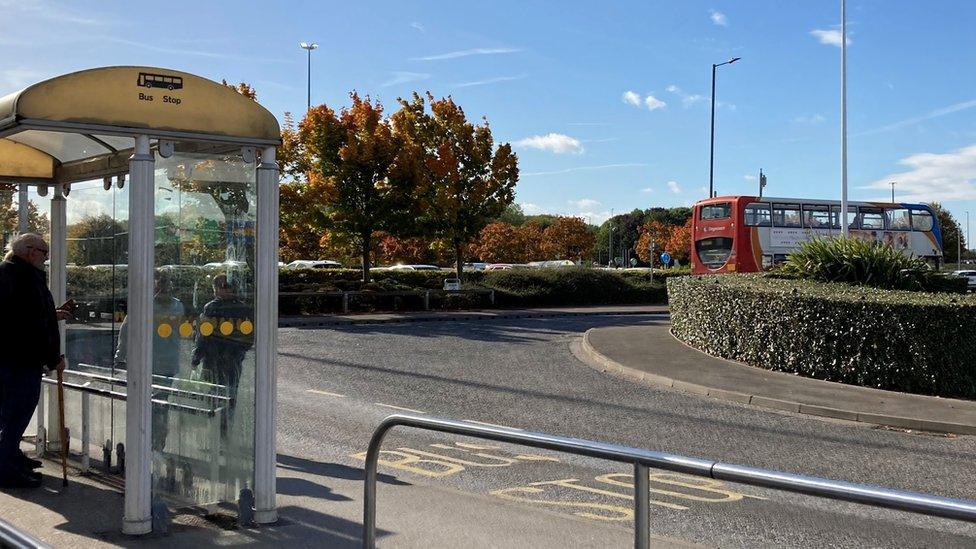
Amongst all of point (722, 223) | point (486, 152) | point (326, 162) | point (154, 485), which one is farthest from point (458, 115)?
point (154, 485)

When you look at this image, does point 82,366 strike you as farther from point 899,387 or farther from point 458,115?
point 458,115

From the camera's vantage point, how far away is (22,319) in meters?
5.98

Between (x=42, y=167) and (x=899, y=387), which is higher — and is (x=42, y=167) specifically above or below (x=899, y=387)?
above

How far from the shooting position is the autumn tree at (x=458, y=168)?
31.6 meters

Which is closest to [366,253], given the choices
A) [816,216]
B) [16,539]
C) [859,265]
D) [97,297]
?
[816,216]

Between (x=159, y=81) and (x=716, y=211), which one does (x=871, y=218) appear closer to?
(x=716, y=211)

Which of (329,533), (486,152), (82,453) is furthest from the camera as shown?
(486,152)

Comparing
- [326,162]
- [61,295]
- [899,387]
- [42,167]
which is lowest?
[899,387]

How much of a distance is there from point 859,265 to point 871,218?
55.7ft

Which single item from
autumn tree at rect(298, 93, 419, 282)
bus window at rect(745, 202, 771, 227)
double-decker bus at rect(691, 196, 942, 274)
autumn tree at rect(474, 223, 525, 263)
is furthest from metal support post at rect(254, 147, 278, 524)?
autumn tree at rect(474, 223, 525, 263)

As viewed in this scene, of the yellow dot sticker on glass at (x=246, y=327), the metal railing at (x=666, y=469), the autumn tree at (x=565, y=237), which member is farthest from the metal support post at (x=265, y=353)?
the autumn tree at (x=565, y=237)

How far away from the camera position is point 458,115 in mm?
33500

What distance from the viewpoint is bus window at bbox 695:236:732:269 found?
102 ft

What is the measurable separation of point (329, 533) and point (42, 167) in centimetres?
402
